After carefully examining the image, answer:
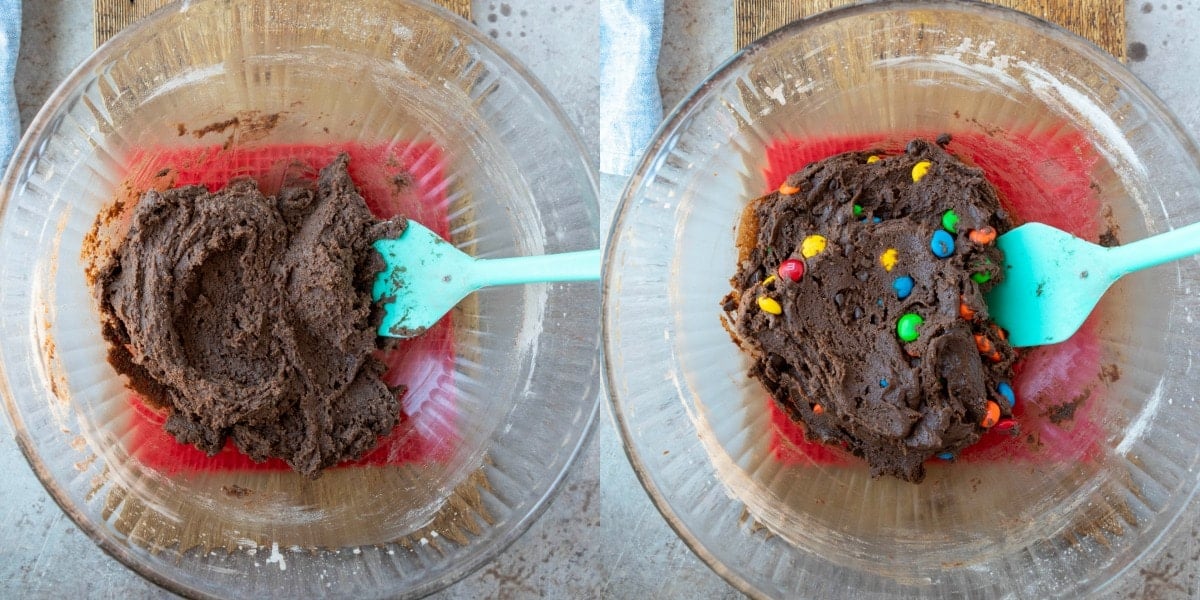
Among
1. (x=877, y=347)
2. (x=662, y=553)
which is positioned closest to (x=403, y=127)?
(x=877, y=347)

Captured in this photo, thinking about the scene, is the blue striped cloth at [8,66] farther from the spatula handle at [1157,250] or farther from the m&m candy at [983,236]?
the spatula handle at [1157,250]

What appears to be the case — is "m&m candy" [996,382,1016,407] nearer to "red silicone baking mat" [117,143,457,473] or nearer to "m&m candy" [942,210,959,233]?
"m&m candy" [942,210,959,233]

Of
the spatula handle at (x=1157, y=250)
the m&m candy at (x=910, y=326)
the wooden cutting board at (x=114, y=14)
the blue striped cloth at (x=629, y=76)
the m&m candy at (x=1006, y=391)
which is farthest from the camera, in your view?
the blue striped cloth at (x=629, y=76)

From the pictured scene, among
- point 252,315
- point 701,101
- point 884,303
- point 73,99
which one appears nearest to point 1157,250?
point 884,303

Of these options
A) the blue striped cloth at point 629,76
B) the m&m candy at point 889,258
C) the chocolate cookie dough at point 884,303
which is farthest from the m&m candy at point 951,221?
the blue striped cloth at point 629,76

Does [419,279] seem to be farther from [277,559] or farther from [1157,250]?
[1157,250]

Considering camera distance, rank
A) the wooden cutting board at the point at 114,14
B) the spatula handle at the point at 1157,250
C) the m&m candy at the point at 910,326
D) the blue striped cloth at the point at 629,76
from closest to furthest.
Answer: the spatula handle at the point at 1157,250
the m&m candy at the point at 910,326
the wooden cutting board at the point at 114,14
the blue striped cloth at the point at 629,76
